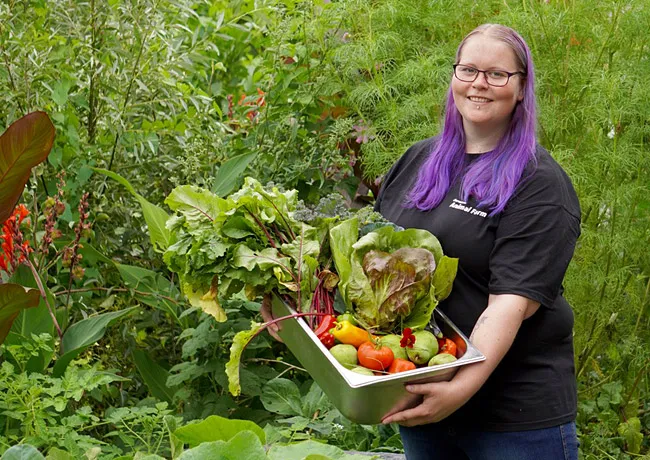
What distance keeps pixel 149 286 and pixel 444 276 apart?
1.59 metres

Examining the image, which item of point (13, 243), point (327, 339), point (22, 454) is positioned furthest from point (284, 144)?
point (22, 454)

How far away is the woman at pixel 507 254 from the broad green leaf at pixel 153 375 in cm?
139

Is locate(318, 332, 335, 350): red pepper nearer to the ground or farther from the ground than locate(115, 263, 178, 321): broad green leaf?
farther from the ground

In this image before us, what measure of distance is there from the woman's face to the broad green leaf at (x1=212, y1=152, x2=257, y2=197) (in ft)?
4.56

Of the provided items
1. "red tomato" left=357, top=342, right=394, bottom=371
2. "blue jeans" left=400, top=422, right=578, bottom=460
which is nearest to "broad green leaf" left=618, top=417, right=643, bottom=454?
"blue jeans" left=400, top=422, right=578, bottom=460

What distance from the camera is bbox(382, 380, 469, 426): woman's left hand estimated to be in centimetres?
195

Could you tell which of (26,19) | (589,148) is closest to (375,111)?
(589,148)

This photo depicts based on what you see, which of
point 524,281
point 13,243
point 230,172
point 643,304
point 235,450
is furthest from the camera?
point 643,304

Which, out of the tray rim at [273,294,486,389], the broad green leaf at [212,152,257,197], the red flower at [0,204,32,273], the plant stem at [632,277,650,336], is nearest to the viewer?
the tray rim at [273,294,486,389]

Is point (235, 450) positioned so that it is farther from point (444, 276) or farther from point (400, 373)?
point (444, 276)

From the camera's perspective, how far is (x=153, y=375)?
11.2 feet

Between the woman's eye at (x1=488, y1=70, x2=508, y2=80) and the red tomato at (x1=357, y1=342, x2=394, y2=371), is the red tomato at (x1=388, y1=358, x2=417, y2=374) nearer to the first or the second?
the red tomato at (x1=357, y1=342, x2=394, y2=371)

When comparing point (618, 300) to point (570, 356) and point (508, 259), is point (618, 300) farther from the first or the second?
point (508, 259)

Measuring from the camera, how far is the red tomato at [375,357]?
191 cm
